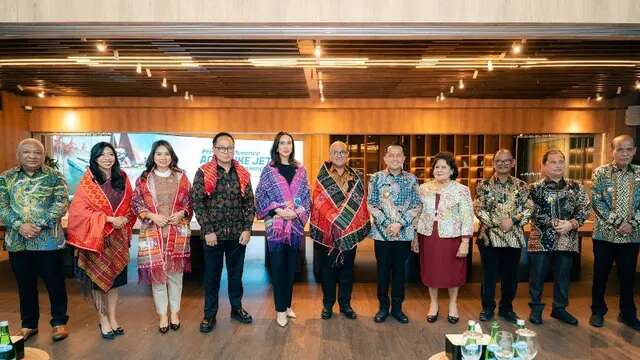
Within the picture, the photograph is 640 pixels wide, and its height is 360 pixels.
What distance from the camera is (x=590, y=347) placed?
10.2ft

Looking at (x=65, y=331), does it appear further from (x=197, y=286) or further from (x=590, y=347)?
(x=590, y=347)

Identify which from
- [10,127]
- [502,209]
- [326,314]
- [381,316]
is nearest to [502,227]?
[502,209]

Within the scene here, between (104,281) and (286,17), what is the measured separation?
2.31 m

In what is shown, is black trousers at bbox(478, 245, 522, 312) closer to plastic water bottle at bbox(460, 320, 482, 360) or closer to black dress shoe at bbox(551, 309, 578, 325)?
black dress shoe at bbox(551, 309, 578, 325)

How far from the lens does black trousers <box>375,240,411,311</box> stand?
3.52 metres

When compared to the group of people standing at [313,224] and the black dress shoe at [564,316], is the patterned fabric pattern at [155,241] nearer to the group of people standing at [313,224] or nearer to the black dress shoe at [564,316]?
the group of people standing at [313,224]

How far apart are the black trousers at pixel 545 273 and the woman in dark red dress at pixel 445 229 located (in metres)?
0.59

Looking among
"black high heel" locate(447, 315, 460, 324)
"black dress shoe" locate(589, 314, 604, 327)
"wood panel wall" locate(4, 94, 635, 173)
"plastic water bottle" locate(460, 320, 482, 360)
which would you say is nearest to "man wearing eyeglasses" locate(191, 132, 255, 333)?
"black high heel" locate(447, 315, 460, 324)

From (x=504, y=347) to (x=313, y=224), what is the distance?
2.00 meters

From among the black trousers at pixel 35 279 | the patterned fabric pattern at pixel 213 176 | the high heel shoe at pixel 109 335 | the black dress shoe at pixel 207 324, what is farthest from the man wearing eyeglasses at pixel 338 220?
the black trousers at pixel 35 279

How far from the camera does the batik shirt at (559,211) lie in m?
3.47

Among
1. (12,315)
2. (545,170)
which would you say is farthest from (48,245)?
Result: (545,170)

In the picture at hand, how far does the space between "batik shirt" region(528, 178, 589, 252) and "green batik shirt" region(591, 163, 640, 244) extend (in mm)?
113

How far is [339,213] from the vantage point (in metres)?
3.54
